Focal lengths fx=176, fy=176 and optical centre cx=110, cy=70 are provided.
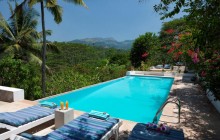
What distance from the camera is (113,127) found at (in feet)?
14.0

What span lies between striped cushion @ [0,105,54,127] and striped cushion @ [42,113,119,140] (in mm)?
1088

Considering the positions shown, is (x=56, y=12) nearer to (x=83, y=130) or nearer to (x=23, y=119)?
(x=23, y=119)

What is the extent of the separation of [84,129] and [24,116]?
6.15 ft

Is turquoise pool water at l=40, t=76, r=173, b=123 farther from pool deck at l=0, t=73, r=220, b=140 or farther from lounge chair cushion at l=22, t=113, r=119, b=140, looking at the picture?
lounge chair cushion at l=22, t=113, r=119, b=140

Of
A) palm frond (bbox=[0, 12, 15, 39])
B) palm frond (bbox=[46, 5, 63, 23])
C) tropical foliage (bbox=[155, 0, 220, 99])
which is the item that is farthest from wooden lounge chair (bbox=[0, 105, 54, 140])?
palm frond (bbox=[0, 12, 15, 39])

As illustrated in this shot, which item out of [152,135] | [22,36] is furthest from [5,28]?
[152,135]

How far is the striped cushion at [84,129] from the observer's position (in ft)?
12.3

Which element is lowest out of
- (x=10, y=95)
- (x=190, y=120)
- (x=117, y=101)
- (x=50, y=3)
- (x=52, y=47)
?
(x=117, y=101)

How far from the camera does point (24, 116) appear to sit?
4.79m

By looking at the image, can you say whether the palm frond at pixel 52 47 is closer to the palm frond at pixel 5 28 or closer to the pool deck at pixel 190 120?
the palm frond at pixel 5 28

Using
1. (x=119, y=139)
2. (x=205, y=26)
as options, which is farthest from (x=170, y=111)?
(x=205, y=26)

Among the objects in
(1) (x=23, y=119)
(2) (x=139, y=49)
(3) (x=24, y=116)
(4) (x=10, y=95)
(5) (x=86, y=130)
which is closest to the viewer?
(5) (x=86, y=130)

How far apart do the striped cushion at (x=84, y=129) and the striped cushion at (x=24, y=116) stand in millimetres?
1088

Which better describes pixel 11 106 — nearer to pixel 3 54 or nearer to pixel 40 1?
pixel 40 1
